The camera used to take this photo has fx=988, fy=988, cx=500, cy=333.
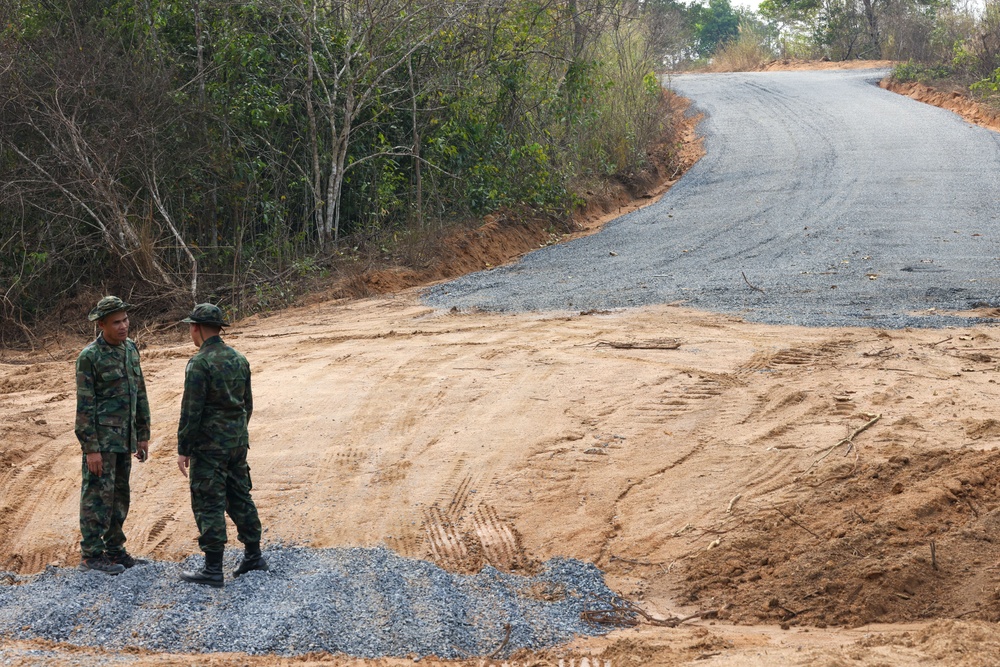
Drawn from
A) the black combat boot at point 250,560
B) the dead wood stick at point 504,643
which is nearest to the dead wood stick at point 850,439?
the dead wood stick at point 504,643

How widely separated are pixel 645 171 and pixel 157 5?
10225 mm

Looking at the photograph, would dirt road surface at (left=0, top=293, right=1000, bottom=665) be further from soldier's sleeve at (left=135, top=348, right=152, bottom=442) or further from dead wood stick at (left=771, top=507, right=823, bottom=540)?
soldier's sleeve at (left=135, top=348, right=152, bottom=442)

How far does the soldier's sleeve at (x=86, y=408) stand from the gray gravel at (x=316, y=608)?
765 millimetres

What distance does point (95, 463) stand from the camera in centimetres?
596

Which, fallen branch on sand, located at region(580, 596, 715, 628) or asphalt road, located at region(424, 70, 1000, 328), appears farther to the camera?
asphalt road, located at region(424, 70, 1000, 328)

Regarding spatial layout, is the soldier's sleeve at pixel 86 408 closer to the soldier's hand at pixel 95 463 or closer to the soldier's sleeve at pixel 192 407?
the soldier's hand at pixel 95 463

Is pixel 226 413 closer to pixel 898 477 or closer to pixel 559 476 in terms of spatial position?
pixel 559 476

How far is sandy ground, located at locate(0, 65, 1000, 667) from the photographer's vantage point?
5262mm

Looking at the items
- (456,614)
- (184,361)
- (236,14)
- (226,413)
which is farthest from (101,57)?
(456,614)

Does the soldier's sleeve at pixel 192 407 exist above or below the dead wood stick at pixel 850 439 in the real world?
above

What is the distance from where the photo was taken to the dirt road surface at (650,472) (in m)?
5.30

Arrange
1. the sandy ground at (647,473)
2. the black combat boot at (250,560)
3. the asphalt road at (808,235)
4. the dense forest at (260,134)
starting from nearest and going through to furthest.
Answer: the sandy ground at (647,473), the black combat boot at (250,560), the asphalt road at (808,235), the dense forest at (260,134)

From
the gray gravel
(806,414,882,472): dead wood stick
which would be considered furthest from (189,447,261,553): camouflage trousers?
(806,414,882,472): dead wood stick

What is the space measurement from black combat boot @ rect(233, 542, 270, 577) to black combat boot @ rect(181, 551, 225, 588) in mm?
131
